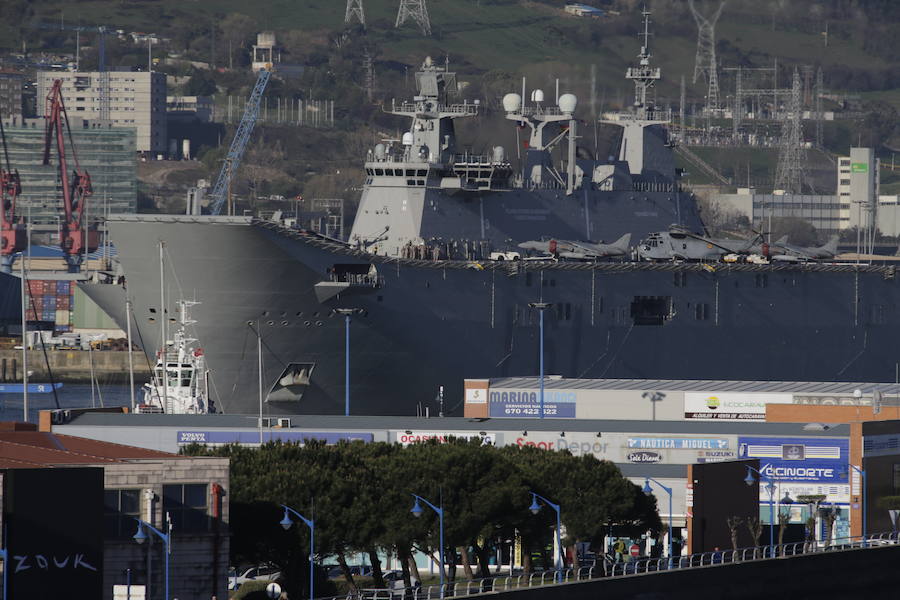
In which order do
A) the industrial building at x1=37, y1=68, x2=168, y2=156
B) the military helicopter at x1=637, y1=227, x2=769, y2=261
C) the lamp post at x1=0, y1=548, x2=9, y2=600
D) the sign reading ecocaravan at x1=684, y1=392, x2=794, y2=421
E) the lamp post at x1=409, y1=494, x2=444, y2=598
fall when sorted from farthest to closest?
the industrial building at x1=37, y1=68, x2=168, y2=156 < the military helicopter at x1=637, y1=227, x2=769, y2=261 < the sign reading ecocaravan at x1=684, y1=392, x2=794, y2=421 < the lamp post at x1=409, y1=494, x2=444, y2=598 < the lamp post at x1=0, y1=548, x2=9, y2=600

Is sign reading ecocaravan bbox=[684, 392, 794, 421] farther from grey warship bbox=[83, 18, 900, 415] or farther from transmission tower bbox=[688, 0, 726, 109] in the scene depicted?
transmission tower bbox=[688, 0, 726, 109]

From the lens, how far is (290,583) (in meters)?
35.1

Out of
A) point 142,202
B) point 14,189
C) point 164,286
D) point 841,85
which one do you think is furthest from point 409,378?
point 142,202

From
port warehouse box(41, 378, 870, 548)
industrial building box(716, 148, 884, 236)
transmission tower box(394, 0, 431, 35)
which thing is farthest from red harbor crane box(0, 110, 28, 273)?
port warehouse box(41, 378, 870, 548)

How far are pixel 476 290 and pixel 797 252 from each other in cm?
1408

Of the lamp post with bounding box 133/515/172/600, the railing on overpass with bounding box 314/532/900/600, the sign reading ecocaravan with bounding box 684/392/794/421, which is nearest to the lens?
the lamp post with bounding box 133/515/172/600

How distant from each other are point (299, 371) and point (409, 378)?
3491 millimetres

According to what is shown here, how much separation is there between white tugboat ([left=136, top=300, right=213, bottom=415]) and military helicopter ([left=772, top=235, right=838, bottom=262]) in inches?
933

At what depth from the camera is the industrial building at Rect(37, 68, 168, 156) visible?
19650 centimetres

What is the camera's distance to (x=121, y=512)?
2995cm

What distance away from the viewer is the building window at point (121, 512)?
29.8 meters

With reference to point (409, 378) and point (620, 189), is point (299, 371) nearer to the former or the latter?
point (409, 378)

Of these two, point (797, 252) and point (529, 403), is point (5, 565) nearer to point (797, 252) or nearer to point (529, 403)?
point (529, 403)

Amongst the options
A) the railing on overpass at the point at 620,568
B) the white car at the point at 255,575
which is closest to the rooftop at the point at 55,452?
the railing on overpass at the point at 620,568
